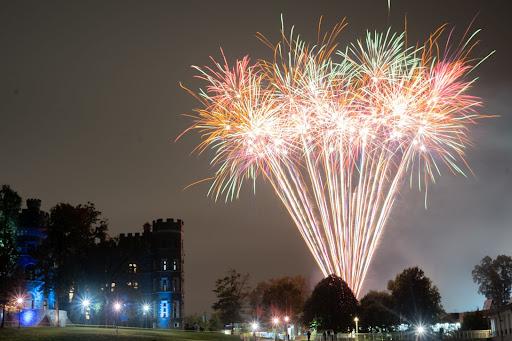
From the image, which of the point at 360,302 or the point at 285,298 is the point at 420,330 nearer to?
the point at 360,302

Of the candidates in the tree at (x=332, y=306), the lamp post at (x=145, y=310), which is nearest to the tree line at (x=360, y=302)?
the tree at (x=332, y=306)

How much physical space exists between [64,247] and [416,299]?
143ft

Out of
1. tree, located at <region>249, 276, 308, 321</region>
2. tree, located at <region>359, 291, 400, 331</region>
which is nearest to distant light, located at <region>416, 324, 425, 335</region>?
tree, located at <region>359, 291, 400, 331</region>

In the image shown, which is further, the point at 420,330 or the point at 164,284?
the point at 164,284

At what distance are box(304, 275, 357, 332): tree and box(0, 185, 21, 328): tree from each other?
27.9 meters

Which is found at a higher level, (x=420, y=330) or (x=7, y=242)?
(x=7, y=242)

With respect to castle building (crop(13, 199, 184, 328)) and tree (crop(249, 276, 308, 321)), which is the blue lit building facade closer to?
castle building (crop(13, 199, 184, 328))

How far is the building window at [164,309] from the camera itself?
105175 millimetres

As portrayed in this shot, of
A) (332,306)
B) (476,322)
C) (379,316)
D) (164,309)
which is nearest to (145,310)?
(164,309)

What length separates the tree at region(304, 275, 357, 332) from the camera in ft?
204

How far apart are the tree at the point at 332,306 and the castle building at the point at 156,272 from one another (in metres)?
42.9

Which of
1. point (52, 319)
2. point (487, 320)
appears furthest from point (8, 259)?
point (487, 320)

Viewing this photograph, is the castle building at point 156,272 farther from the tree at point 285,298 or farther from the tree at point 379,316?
the tree at point 379,316

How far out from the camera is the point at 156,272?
10856cm
